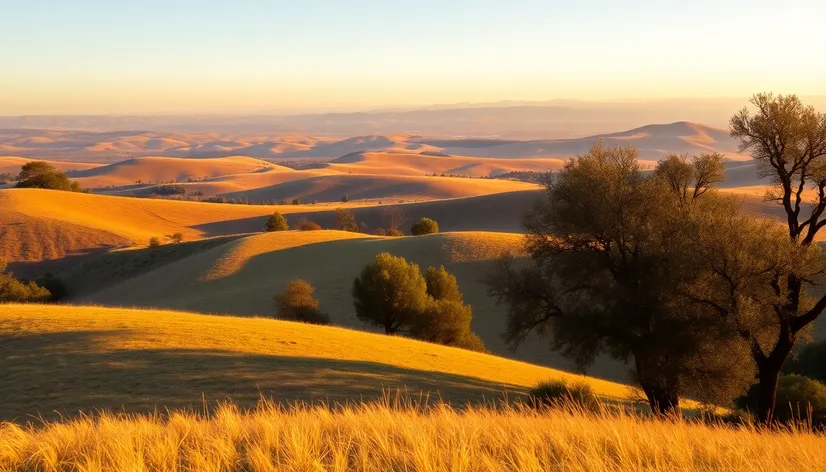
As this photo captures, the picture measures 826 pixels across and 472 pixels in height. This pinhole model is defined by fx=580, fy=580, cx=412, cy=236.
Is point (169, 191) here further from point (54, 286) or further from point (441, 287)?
point (441, 287)

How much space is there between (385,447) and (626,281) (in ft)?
48.3

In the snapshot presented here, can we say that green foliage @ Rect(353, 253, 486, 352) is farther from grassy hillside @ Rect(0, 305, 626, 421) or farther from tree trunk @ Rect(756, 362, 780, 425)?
tree trunk @ Rect(756, 362, 780, 425)

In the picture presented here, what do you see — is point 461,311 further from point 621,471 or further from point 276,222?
point 276,222

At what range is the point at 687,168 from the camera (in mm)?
20781

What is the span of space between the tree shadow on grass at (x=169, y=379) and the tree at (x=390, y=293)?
1649cm

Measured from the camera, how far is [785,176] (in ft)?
56.0

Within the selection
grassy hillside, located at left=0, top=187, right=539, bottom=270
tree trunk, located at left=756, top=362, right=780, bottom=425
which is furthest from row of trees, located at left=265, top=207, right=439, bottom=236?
tree trunk, located at left=756, top=362, right=780, bottom=425

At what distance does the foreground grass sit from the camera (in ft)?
18.3

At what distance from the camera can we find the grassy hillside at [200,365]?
13.0 m

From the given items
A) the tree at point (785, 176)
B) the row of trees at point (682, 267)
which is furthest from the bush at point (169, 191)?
the tree at point (785, 176)

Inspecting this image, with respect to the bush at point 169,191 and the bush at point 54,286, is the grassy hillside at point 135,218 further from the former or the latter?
the bush at point 169,191

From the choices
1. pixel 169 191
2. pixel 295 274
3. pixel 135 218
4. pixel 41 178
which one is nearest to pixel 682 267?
pixel 295 274

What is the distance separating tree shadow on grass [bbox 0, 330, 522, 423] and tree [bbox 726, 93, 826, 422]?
23.0 ft

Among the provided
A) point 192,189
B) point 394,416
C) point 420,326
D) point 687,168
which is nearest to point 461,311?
point 420,326
